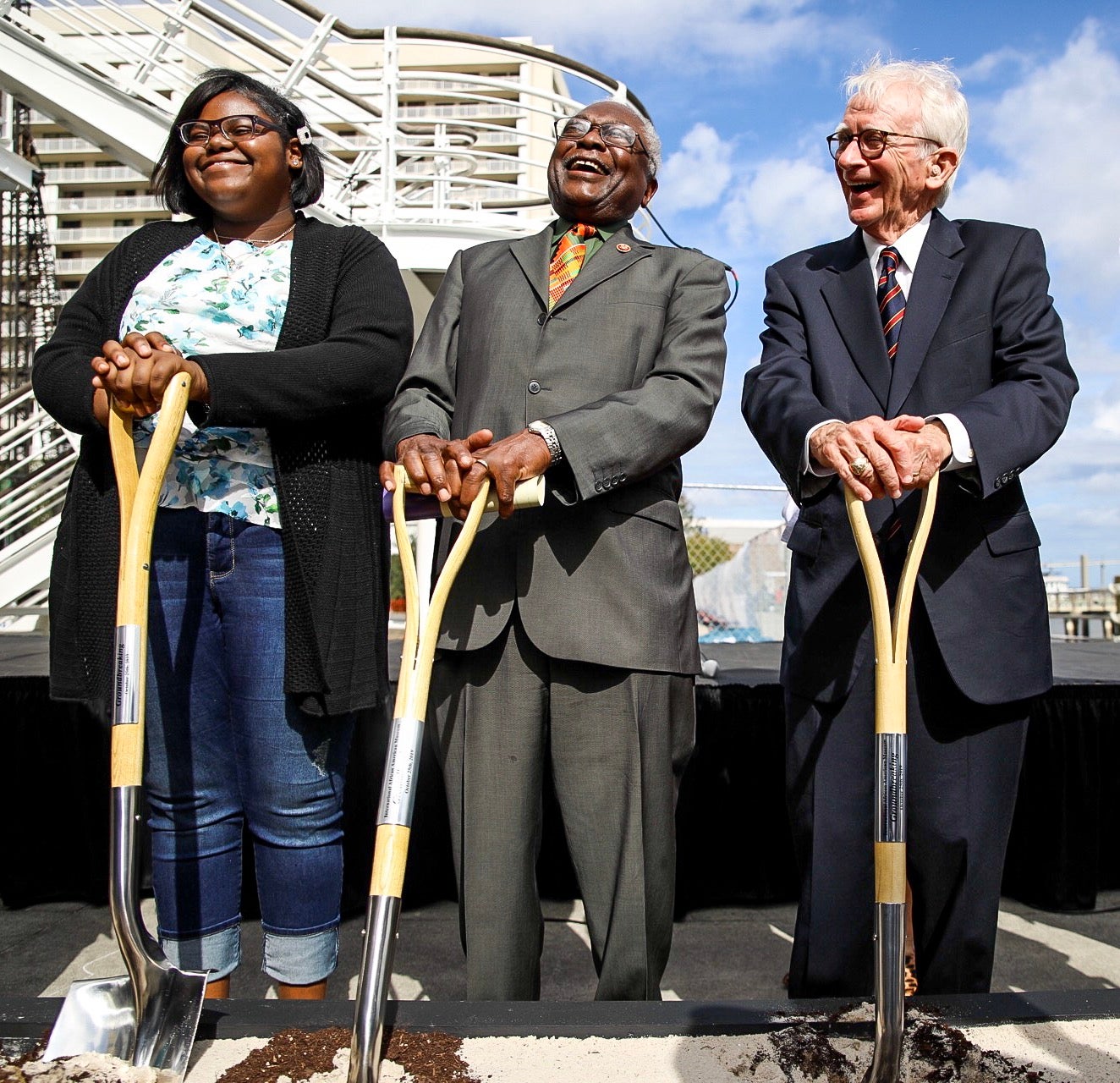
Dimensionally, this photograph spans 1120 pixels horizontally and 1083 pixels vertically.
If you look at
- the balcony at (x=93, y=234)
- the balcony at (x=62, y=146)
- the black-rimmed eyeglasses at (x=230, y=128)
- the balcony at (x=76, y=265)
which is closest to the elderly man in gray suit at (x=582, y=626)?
the black-rimmed eyeglasses at (x=230, y=128)

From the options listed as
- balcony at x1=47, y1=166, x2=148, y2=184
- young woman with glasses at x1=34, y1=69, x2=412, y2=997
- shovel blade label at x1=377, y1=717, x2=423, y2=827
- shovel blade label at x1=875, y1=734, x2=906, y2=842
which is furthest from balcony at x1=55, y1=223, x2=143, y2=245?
shovel blade label at x1=875, y1=734, x2=906, y2=842

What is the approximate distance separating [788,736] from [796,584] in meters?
0.30

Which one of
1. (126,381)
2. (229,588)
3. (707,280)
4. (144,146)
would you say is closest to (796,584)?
(707,280)

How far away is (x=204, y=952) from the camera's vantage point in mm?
1828

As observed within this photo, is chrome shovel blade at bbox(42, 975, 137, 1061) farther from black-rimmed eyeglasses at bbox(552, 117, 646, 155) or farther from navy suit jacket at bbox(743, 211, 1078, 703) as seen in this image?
black-rimmed eyeglasses at bbox(552, 117, 646, 155)

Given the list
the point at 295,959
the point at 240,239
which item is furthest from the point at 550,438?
the point at 295,959

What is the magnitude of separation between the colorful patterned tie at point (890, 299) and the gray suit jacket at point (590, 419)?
0.31m

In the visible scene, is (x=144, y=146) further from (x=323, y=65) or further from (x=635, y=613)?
(x=635, y=613)

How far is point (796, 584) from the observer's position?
6.31 ft

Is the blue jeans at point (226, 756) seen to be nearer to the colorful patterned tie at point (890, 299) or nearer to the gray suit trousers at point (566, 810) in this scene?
the gray suit trousers at point (566, 810)

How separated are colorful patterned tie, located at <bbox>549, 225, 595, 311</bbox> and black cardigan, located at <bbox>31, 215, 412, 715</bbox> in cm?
31

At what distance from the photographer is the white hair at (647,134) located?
202 centimetres

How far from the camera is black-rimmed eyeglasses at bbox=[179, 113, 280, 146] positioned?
1.94 metres

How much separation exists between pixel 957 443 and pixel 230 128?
1.50m
